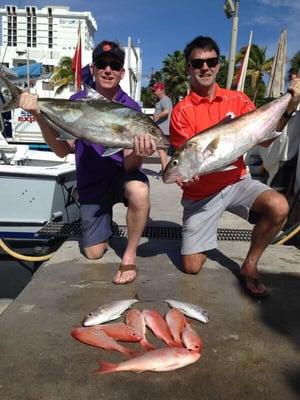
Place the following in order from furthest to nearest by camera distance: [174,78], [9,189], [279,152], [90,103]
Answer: [174,78], [279,152], [9,189], [90,103]

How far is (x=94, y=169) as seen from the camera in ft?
13.1

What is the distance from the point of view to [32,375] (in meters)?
2.30

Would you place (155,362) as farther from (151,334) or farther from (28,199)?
(28,199)

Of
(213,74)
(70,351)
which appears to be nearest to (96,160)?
(213,74)

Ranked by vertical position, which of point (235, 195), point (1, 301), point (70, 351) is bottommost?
point (1, 301)

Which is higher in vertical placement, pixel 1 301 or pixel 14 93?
pixel 14 93

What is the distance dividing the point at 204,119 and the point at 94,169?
1.06m

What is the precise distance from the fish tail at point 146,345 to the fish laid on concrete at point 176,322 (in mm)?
155

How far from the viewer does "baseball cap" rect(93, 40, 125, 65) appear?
3.68 meters

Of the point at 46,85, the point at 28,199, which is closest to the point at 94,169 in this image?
the point at 28,199

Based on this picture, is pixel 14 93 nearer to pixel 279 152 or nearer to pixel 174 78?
pixel 279 152

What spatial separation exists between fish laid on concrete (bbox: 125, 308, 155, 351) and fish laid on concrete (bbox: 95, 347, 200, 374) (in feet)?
0.55

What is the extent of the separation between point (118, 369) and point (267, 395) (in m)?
0.74

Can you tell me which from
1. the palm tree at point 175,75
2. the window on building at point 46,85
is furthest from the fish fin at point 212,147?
the palm tree at point 175,75
